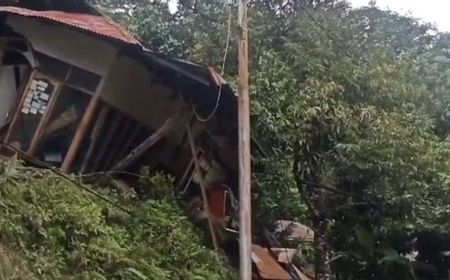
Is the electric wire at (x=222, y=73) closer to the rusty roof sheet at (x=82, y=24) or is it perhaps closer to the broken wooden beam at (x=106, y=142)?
the broken wooden beam at (x=106, y=142)

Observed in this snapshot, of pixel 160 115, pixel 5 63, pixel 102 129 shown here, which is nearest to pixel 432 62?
pixel 160 115

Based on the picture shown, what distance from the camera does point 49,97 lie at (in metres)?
8.07

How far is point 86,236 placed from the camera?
244 inches

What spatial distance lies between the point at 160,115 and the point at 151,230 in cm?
201

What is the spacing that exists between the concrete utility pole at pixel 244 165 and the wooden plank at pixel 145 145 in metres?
1.70

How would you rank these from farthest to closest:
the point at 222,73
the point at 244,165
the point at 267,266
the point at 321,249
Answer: the point at 321,249
the point at 222,73
the point at 267,266
the point at 244,165

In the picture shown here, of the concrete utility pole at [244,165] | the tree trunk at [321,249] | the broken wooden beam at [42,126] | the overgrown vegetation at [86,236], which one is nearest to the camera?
the overgrown vegetation at [86,236]

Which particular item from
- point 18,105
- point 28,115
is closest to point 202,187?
point 28,115

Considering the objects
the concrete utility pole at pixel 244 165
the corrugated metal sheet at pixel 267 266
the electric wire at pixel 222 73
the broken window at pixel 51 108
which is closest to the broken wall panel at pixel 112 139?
the broken window at pixel 51 108

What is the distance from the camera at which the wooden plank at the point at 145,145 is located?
27.3 ft

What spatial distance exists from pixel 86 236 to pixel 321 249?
4989mm

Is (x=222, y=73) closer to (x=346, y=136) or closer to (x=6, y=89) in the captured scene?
(x=346, y=136)

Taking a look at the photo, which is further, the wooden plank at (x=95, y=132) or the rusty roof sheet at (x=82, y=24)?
the wooden plank at (x=95, y=132)

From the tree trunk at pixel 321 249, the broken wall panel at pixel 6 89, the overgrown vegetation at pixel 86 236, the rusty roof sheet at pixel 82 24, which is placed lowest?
the overgrown vegetation at pixel 86 236
